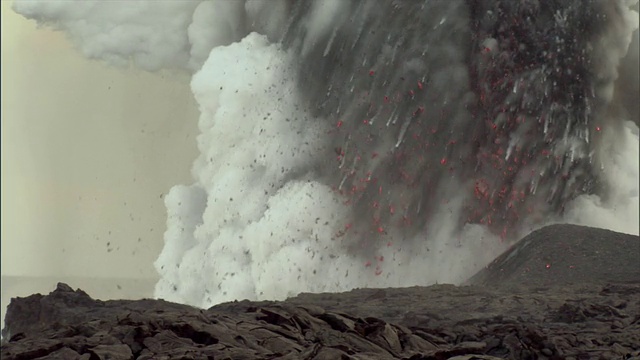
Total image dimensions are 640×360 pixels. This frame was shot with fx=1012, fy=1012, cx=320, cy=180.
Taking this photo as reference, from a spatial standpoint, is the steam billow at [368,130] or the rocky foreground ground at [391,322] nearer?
the rocky foreground ground at [391,322]

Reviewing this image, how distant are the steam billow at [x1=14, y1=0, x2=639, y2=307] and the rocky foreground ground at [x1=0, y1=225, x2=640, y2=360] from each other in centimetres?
648

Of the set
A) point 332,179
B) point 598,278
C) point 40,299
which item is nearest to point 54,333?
point 40,299

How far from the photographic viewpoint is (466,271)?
28.4 meters

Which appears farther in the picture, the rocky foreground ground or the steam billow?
the steam billow

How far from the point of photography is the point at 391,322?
15.2 metres

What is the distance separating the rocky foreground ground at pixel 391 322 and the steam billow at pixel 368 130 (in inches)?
255

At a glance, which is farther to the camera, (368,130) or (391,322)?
(368,130)

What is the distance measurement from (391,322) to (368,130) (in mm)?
13971

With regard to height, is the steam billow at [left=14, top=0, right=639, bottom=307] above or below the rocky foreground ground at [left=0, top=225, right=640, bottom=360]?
above

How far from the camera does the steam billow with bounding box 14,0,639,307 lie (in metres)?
28.2

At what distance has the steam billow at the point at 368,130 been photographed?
28.2 m

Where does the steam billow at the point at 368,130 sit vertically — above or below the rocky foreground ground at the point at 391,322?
above

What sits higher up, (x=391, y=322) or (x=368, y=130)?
(x=368, y=130)

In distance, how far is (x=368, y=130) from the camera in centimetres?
2875
